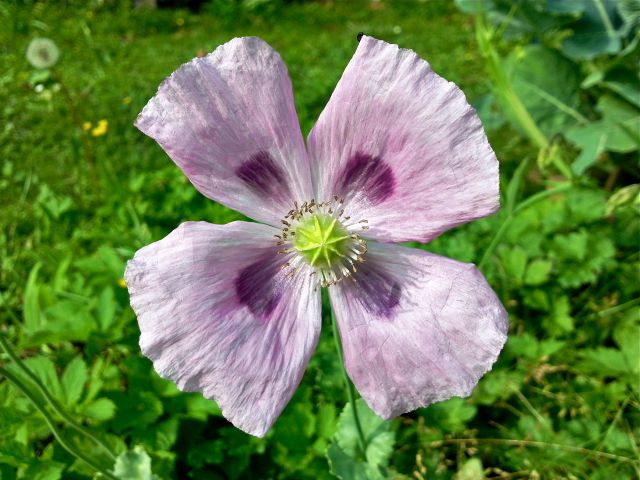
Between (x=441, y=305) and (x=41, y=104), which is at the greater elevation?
(x=441, y=305)

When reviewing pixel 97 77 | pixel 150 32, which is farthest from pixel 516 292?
pixel 150 32

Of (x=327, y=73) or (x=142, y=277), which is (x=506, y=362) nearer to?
(x=142, y=277)

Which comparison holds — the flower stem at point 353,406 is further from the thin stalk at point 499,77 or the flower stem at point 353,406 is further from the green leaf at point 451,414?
the thin stalk at point 499,77

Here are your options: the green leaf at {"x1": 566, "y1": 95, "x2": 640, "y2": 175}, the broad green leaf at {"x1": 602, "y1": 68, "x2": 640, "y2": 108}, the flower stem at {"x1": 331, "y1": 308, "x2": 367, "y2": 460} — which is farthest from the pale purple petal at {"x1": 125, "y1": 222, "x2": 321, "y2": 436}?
the broad green leaf at {"x1": 602, "y1": 68, "x2": 640, "y2": 108}

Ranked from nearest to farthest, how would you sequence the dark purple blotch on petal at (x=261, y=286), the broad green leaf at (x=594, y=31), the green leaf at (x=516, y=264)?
the dark purple blotch on petal at (x=261, y=286) → the green leaf at (x=516, y=264) → the broad green leaf at (x=594, y=31)

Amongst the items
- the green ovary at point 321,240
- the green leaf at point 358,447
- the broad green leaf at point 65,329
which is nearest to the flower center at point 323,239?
the green ovary at point 321,240

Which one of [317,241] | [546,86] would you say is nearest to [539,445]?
[317,241]
